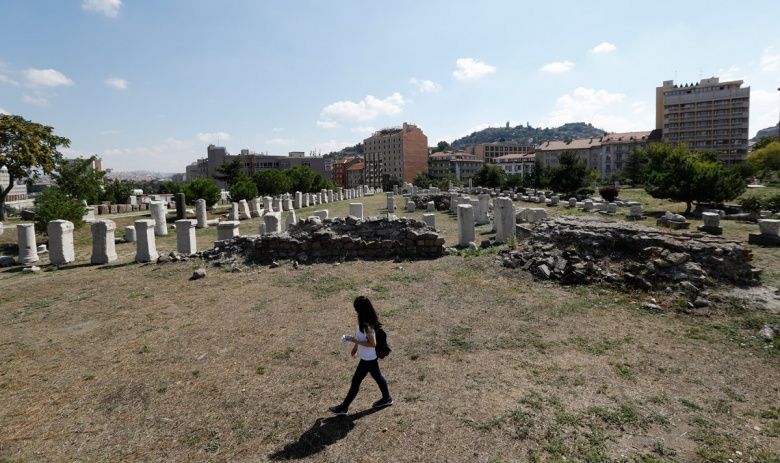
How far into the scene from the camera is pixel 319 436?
4711 millimetres

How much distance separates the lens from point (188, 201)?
29.4 metres

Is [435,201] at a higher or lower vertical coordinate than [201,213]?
higher

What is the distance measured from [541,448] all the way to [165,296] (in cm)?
912

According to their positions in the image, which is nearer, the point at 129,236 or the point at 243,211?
the point at 129,236

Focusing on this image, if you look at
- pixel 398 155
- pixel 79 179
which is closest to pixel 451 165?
pixel 398 155

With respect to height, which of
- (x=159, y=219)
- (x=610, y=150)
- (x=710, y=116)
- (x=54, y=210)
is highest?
(x=710, y=116)

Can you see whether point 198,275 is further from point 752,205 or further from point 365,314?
point 752,205

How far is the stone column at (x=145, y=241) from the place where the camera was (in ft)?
46.1

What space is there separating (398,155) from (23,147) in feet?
302

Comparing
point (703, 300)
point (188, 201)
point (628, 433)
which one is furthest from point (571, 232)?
point (188, 201)

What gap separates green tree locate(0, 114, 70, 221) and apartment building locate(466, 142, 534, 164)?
11694 centimetres

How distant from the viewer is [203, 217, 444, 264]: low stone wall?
13266 mm

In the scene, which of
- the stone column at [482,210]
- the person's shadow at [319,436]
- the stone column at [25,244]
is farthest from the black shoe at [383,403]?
the stone column at [482,210]

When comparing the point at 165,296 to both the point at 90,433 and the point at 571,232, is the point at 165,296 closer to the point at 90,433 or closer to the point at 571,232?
the point at 90,433
